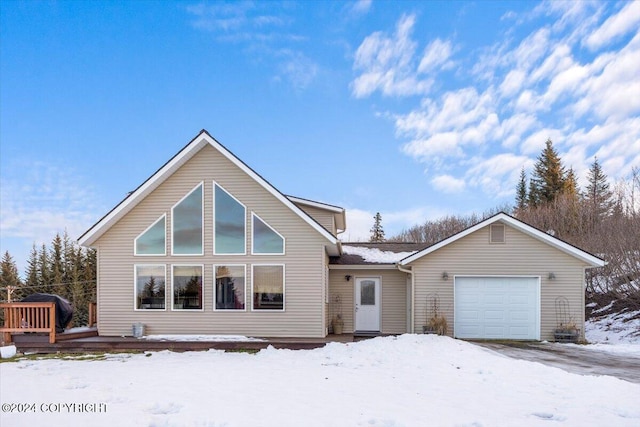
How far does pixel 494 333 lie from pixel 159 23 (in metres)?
15.9

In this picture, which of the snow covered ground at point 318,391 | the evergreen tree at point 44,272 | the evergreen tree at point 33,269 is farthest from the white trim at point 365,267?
the evergreen tree at point 33,269

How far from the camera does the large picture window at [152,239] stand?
12.8 metres

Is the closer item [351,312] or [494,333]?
[494,333]

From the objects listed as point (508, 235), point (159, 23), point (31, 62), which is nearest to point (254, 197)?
point (508, 235)

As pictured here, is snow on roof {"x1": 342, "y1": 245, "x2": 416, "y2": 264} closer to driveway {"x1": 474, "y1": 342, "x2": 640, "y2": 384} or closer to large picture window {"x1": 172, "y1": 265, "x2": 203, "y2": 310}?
driveway {"x1": 474, "y1": 342, "x2": 640, "y2": 384}

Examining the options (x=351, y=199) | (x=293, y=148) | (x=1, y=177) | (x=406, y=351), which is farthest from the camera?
(x=351, y=199)

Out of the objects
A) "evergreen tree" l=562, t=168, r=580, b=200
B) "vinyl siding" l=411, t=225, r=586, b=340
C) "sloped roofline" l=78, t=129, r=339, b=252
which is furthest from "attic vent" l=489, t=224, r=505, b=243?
"evergreen tree" l=562, t=168, r=580, b=200

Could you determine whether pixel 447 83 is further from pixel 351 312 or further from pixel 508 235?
pixel 351 312

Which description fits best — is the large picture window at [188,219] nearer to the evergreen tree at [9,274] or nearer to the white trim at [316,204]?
the white trim at [316,204]

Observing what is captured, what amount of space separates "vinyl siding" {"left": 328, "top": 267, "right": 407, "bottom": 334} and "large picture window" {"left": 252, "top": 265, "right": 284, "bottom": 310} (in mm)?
3063

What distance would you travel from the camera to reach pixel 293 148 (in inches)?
808

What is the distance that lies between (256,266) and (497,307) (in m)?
7.18

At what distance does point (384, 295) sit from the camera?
599 inches

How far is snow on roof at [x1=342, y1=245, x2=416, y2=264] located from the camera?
15523mm
